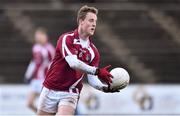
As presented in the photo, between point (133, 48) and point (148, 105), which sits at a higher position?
point (133, 48)

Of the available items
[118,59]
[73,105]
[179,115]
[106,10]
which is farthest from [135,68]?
[73,105]

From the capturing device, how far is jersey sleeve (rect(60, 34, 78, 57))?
7.36m

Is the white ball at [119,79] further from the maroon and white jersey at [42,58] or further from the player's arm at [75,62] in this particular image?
the maroon and white jersey at [42,58]

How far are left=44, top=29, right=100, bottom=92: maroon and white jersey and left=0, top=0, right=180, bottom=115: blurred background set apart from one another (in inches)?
372

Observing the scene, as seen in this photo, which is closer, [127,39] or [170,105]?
[170,105]

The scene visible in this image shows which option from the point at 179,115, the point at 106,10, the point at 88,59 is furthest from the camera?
the point at 106,10

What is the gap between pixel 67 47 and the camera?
7379mm

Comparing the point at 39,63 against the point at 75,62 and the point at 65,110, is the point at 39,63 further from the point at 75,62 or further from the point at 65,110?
the point at 75,62

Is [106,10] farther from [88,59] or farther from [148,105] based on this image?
[88,59]

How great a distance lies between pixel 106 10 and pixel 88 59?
1183 centimetres

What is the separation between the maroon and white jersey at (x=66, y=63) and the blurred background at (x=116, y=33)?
945 cm

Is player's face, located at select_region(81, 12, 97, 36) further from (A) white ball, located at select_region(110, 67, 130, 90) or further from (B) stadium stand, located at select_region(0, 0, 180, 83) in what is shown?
(B) stadium stand, located at select_region(0, 0, 180, 83)

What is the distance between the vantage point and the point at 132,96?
15.5 metres

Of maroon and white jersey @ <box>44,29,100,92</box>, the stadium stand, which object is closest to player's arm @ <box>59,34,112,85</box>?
maroon and white jersey @ <box>44,29,100,92</box>
